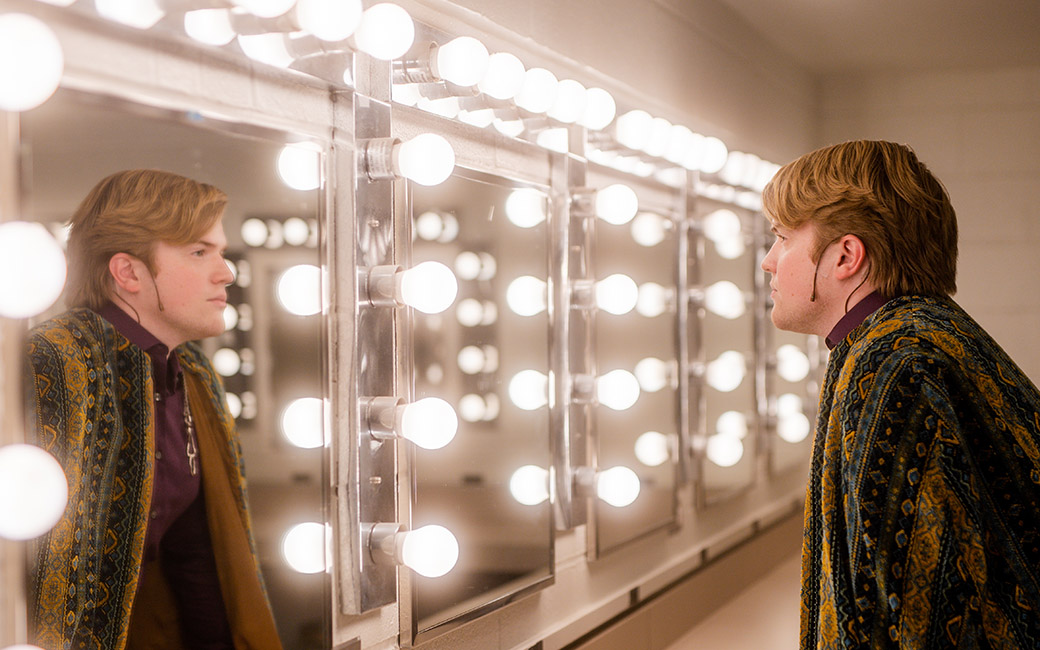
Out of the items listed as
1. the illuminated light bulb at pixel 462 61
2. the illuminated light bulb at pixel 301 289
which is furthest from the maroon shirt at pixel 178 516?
the illuminated light bulb at pixel 462 61

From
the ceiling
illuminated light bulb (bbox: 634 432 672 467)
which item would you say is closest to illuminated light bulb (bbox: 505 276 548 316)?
illuminated light bulb (bbox: 634 432 672 467)

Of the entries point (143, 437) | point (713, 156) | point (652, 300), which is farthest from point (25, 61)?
point (713, 156)

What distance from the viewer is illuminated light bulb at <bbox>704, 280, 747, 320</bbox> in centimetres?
164

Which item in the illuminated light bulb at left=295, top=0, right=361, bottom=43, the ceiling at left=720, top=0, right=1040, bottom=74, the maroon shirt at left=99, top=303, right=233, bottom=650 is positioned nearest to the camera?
the maroon shirt at left=99, top=303, right=233, bottom=650

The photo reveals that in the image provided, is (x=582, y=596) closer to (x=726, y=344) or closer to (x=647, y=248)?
(x=647, y=248)

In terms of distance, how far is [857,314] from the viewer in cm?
86

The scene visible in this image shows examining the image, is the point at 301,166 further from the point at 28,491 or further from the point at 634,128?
the point at 634,128

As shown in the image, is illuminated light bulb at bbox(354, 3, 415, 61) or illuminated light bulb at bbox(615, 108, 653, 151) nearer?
illuminated light bulb at bbox(354, 3, 415, 61)

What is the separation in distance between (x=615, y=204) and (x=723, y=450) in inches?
23.5

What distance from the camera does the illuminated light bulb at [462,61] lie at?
94 centimetres

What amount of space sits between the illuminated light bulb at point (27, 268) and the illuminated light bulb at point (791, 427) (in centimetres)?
157

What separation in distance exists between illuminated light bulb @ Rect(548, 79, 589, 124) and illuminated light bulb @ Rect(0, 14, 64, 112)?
0.66 m

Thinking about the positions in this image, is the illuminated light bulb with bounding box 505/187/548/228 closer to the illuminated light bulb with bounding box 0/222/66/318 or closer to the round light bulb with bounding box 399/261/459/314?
the round light bulb with bounding box 399/261/459/314

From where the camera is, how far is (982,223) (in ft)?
7.83
